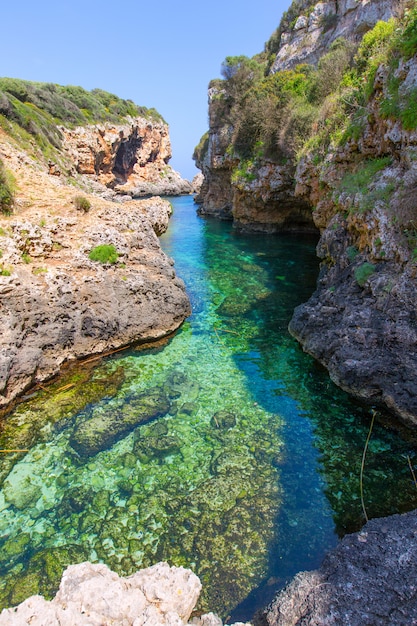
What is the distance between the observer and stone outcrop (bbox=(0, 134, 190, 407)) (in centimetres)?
961

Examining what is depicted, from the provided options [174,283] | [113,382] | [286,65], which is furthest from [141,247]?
[286,65]

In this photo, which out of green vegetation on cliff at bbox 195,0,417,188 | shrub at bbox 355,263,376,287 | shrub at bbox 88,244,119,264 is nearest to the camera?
shrub at bbox 355,263,376,287

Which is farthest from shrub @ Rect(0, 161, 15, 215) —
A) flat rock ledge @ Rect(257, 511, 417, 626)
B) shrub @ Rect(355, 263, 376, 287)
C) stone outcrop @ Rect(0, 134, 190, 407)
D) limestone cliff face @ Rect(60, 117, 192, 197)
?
limestone cliff face @ Rect(60, 117, 192, 197)

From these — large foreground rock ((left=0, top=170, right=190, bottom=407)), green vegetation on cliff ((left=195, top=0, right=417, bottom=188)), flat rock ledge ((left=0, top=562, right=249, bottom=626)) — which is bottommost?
flat rock ledge ((left=0, top=562, right=249, bottom=626))

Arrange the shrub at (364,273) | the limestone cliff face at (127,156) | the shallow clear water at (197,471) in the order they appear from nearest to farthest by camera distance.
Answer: the shallow clear water at (197,471)
the shrub at (364,273)
the limestone cliff face at (127,156)

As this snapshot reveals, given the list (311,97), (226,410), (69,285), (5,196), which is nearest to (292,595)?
(226,410)

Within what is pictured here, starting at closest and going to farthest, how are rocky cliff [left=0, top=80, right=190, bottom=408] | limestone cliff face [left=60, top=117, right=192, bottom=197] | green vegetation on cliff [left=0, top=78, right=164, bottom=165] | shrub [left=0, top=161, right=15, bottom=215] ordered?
rocky cliff [left=0, top=80, right=190, bottom=408], shrub [left=0, top=161, right=15, bottom=215], green vegetation on cliff [left=0, top=78, right=164, bottom=165], limestone cliff face [left=60, top=117, right=192, bottom=197]

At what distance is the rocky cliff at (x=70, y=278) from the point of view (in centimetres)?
966

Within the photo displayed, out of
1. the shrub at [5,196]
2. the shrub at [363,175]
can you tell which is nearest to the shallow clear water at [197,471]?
the shrub at [5,196]

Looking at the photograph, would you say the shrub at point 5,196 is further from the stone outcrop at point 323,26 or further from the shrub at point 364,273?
the stone outcrop at point 323,26

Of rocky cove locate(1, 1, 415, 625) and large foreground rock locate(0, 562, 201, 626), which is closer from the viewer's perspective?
large foreground rock locate(0, 562, 201, 626)

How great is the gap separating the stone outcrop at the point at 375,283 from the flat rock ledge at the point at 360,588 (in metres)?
3.62

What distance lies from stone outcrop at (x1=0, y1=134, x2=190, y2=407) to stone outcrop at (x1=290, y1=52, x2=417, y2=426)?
540cm

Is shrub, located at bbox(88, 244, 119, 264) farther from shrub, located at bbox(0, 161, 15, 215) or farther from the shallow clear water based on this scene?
the shallow clear water
